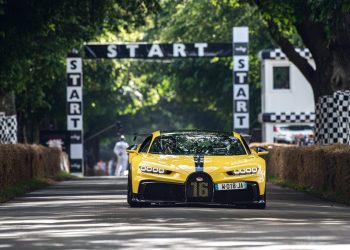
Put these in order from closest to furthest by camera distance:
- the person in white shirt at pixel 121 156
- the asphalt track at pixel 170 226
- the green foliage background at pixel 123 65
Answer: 1. the asphalt track at pixel 170 226
2. the green foliage background at pixel 123 65
3. the person in white shirt at pixel 121 156

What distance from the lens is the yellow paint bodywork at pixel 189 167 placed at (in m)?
20.4

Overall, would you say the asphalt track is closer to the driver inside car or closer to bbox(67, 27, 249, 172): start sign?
the driver inside car

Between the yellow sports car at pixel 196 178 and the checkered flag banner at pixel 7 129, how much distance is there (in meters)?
20.6

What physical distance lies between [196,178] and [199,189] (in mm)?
177

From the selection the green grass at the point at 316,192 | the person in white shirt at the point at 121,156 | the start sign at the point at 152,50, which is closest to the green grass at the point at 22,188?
the green grass at the point at 316,192

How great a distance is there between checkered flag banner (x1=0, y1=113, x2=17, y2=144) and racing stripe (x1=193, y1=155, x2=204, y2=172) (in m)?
20.9

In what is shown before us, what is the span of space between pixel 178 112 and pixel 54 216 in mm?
74416

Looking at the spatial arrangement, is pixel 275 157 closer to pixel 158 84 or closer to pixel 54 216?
pixel 54 216

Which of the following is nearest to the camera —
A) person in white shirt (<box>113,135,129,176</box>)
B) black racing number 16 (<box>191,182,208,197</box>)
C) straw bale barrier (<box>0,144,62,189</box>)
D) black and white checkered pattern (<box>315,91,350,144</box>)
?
black racing number 16 (<box>191,182,208,197</box>)

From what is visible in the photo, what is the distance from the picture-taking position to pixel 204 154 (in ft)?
69.3

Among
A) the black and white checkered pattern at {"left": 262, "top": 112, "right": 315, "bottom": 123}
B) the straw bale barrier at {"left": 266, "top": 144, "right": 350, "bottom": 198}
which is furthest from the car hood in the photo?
the black and white checkered pattern at {"left": 262, "top": 112, "right": 315, "bottom": 123}

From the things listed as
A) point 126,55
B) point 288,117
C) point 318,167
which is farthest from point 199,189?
point 288,117

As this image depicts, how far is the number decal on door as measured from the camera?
66.9 ft

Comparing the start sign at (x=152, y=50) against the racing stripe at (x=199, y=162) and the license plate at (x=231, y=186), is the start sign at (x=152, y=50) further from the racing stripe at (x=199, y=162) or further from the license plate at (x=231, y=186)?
the license plate at (x=231, y=186)
